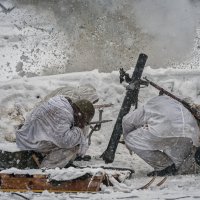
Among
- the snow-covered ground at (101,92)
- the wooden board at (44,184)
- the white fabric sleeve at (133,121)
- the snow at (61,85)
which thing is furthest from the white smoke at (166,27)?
the wooden board at (44,184)

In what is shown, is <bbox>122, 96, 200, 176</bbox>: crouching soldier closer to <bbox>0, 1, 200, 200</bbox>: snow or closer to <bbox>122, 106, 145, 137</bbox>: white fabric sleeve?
<bbox>122, 106, 145, 137</bbox>: white fabric sleeve

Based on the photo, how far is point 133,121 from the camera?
21.3 feet

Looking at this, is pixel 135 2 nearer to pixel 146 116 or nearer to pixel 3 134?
pixel 3 134

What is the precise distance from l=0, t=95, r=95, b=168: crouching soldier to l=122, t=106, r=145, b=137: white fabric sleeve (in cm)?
72

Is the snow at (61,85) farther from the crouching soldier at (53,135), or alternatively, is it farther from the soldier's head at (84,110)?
the soldier's head at (84,110)

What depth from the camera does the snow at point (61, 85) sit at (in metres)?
4.73

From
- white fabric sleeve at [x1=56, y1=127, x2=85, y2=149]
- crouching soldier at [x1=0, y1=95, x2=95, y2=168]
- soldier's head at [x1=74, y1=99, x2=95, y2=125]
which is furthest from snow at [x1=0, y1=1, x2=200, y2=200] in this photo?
soldier's head at [x1=74, y1=99, x2=95, y2=125]

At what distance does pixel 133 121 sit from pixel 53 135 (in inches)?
47.3

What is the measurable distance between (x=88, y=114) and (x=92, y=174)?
45.6 inches

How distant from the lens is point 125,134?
6594 millimetres

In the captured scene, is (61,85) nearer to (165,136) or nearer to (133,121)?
(133,121)

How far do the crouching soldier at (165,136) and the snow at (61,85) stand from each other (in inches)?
11.7

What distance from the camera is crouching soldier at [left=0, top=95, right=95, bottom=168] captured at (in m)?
5.68

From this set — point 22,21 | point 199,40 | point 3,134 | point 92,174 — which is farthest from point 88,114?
point 22,21
